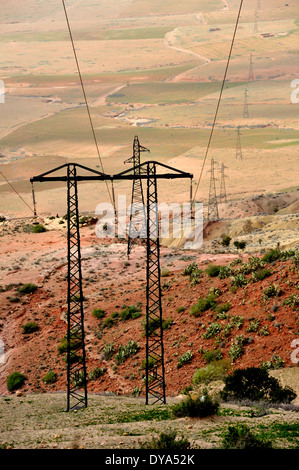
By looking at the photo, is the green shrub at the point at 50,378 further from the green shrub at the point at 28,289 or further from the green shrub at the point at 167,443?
the green shrub at the point at 167,443

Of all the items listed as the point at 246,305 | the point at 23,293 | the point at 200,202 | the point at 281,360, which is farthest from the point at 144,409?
the point at 200,202

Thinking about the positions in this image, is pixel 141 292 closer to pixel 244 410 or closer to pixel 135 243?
pixel 135 243

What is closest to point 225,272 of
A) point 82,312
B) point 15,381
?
point 15,381

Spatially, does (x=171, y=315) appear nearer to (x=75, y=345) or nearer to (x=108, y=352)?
(x=108, y=352)

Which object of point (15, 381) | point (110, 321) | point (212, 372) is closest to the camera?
point (212, 372)

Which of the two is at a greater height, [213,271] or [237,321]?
[213,271]

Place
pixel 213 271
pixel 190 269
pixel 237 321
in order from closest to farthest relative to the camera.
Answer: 1. pixel 237 321
2. pixel 213 271
3. pixel 190 269

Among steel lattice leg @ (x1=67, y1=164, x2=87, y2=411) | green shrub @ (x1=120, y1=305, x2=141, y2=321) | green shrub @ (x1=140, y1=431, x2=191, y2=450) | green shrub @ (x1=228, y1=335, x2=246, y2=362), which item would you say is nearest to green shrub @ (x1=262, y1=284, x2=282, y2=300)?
green shrub @ (x1=228, y1=335, x2=246, y2=362)
